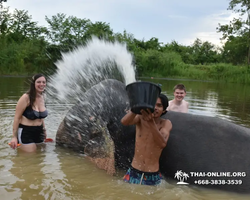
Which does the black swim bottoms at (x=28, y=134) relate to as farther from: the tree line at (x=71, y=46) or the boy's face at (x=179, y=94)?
the tree line at (x=71, y=46)

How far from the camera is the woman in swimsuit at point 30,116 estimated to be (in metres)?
4.27

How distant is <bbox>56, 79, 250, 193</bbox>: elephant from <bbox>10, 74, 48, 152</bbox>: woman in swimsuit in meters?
0.82

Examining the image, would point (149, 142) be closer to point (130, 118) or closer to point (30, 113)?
point (130, 118)

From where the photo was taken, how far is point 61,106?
8641 mm

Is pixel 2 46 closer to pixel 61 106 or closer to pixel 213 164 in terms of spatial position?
pixel 61 106

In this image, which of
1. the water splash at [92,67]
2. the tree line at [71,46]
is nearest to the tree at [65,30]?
the tree line at [71,46]

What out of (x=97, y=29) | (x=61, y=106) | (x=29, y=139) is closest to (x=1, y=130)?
(x=29, y=139)

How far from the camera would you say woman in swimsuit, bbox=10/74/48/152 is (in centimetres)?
427

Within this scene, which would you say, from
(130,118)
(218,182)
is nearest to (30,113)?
(130,118)

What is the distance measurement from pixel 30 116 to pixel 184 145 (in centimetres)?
231

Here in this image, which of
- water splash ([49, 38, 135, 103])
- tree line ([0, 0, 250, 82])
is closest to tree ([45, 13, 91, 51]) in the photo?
tree line ([0, 0, 250, 82])

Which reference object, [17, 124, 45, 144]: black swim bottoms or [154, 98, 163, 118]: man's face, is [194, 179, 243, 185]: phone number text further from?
[17, 124, 45, 144]: black swim bottoms

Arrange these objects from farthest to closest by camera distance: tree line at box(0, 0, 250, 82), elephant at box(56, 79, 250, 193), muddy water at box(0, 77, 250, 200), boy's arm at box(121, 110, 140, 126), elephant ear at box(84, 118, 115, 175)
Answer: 1. tree line at box(0, 0, 250, 82)
2. elephant ear at box(84, 118, 115, 175)
3. elephant at box(56, 79, 250, 193)
4. muddy water at box(0, 77, 250, 200)
5. boy's arm at box(121, 110, 140, 126)

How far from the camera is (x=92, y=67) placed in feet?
17.1
